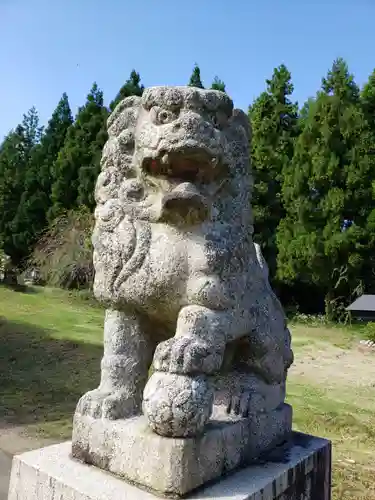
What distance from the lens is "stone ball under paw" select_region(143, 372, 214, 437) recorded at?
1.38 m

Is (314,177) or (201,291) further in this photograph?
(314,177)

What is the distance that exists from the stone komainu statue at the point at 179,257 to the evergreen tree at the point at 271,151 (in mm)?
10891

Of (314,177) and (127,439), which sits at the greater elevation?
(314,177)

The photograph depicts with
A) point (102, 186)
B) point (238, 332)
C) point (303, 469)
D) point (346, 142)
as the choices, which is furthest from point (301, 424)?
point (346, 142)

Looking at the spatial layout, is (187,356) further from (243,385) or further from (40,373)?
(40,373)

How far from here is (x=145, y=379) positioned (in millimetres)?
1719

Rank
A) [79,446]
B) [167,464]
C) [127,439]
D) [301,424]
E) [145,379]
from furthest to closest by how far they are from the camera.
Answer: [301,424] < [145,379] < [79,446] < [127,439] < [167,464]

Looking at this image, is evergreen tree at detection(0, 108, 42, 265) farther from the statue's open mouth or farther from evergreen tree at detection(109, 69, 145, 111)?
the statue's open mouth

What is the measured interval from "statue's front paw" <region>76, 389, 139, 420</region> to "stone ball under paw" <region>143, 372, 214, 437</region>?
20 centimetres

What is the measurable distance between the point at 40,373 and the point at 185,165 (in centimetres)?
477

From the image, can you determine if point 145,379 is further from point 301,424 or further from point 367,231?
point 367,231

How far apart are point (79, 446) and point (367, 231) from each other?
33.5 ft

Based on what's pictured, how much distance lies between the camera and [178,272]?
1.61 metres

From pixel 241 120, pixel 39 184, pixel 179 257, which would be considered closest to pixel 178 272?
pixel 179 257
